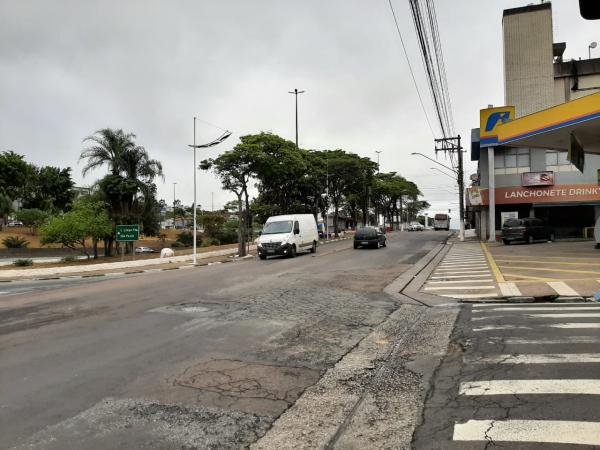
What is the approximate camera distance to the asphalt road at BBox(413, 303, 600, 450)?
379 centimetres

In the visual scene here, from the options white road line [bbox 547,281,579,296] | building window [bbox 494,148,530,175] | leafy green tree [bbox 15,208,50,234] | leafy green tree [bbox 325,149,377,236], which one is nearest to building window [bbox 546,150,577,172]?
building window [bbox 494,148,530,175]

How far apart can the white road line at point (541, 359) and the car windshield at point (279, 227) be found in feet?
68.4

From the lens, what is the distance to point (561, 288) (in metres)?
11.8

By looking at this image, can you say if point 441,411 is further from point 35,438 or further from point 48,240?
point 48,240

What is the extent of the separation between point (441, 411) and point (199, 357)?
3.31 m

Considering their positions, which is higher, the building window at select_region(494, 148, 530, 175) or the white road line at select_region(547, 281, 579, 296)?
the building window at select_region(494, 148, 530, 175)

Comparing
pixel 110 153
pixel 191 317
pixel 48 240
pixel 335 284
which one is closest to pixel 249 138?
pixel 110 153

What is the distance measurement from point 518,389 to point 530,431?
40.3 inches

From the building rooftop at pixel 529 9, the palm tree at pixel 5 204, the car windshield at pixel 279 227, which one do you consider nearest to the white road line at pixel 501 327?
the car windshield at pixel 279 227

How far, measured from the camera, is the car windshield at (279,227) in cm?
2672

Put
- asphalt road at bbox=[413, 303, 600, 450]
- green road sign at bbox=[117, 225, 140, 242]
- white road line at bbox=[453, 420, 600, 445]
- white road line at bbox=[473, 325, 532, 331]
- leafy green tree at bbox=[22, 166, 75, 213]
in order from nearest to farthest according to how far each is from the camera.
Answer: white road line at bbox=[453, 420, 600, 445] → asphalt road at bbox=[413, 303, 600, 450] → white road line at bbox=[473, 325, 532, 331] → green road sign at bbox=[117, 225, 140, 242] → leafy green tree at bbox=[22, 166, 75, 213]

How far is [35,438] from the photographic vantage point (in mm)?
3973

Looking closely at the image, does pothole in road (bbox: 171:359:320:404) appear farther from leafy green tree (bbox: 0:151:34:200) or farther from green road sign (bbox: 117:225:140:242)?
leafy green tree (bbox: 0:151:34:200)

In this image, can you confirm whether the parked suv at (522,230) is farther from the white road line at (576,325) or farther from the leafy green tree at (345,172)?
the white road line at (576,325)
